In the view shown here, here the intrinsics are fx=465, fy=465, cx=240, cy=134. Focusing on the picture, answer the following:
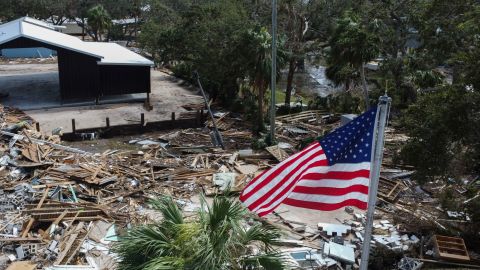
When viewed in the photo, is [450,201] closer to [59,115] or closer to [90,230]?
[90,230]

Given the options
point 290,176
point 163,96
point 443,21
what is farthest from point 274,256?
point 163,96

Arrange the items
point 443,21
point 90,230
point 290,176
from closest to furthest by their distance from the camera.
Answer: point 290,176, point 90,230, point 443,21

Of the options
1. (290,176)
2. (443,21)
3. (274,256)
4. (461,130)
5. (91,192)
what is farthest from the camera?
(443,21)

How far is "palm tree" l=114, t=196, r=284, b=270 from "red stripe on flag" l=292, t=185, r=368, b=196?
820 millimetres

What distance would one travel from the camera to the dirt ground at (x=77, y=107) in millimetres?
27219

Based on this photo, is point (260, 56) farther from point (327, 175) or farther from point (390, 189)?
point (327, 175)

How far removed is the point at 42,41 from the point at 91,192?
16.3m

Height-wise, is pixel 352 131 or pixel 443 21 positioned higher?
pixel 443 21

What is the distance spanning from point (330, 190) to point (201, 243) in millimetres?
2228

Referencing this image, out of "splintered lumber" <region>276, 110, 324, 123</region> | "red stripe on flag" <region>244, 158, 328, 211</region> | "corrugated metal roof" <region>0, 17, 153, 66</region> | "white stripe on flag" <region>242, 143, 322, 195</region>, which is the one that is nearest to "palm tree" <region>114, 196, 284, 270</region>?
"red stripe on flag" <region>244, 158, 328, 211</region>

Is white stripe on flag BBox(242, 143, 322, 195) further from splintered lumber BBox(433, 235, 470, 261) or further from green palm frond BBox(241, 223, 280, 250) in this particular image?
splintered lumber BBox(433, 235, 470, 261)

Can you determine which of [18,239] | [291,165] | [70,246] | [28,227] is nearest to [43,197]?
[28,227]

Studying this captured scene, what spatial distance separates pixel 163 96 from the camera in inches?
1359

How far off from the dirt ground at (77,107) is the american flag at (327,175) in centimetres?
2004
